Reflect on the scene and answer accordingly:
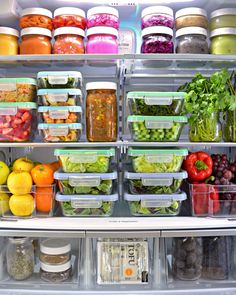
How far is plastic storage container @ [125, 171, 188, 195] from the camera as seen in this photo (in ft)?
4.52

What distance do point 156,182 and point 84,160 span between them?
0.34m

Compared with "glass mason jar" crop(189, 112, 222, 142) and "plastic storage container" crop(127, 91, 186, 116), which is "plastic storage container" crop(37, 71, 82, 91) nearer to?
"plastic storage container" crop(127, 91, 186, 116)

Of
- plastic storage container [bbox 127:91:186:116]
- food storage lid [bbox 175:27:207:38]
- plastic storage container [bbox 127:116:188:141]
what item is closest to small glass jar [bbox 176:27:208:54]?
food storage lid [bbox 175:27:207:38]

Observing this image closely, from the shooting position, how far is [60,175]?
1.36 metres

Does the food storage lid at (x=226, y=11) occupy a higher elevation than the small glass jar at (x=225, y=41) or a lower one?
higher

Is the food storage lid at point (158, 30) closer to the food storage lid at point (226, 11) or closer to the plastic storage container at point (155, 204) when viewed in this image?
the food storage lid at point (226, 11)

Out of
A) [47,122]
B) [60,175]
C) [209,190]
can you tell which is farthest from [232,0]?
[60,175]

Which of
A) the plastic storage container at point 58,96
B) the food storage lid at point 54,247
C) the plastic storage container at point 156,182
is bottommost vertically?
the food storage lid at point 54,247

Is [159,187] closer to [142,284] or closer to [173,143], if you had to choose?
[173,143]

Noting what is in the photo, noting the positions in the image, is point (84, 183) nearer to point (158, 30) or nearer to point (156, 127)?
point (156, 127)

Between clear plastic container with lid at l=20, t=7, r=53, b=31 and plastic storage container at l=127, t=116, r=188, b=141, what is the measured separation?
1.99 feet

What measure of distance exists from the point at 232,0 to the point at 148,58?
0.54 m

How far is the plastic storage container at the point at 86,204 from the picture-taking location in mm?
1375

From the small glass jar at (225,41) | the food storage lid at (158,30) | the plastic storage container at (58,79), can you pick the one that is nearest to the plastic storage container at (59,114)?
the plastic storage container at (58,79)
